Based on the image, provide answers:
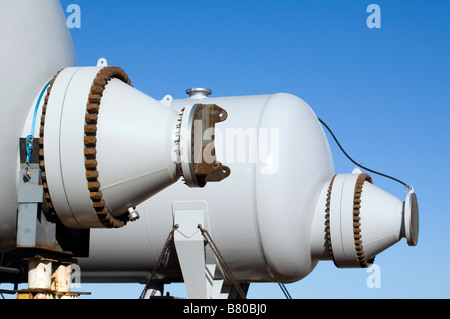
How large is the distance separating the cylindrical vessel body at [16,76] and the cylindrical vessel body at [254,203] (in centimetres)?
303

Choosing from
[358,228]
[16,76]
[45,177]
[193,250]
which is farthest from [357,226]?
[16,76]

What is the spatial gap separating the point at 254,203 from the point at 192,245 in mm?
854

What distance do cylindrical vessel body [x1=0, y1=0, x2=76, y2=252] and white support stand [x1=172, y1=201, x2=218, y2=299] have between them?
2974 mm

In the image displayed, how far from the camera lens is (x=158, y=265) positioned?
8062mm

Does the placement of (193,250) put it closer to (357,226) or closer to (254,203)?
(254,203)

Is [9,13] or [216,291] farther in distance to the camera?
[216,291]

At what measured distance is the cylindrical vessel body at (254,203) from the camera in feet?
24.9

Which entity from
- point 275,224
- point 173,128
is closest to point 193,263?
point 275,224

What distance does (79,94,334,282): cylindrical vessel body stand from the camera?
299 inches

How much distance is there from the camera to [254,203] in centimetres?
761

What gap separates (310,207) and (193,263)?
148 centimetres

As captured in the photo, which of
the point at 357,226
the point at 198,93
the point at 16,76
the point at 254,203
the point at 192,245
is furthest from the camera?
the point at 198,93

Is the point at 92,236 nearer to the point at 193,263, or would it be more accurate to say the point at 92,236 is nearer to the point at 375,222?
the point at 193,263

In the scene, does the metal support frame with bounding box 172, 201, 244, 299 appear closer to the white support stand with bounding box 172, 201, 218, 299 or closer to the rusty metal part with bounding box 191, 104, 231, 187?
the white support stand with bounding box 172, 201, 218, 299
